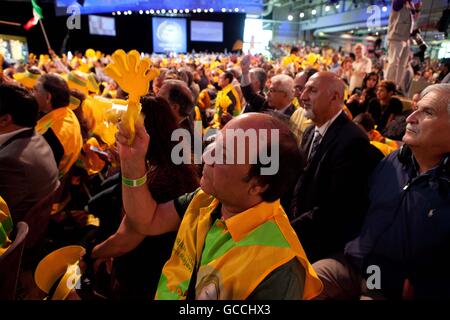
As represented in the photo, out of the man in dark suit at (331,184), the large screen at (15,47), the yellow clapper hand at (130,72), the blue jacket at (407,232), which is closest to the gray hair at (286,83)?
the man in dark suit at (331,184)

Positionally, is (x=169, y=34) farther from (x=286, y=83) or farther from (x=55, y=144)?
(x=55, y=144)

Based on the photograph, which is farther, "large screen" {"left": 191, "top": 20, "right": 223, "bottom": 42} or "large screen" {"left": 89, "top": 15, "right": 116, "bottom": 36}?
"large screen" {"left": 191, "top": 20, "right": 223, "bottom": 42}

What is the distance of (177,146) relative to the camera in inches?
61.5

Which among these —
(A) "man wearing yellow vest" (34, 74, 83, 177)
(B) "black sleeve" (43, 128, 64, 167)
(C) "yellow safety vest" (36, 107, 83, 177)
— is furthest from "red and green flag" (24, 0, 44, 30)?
(B) "black sleeve" (43, 128, 64, 167)

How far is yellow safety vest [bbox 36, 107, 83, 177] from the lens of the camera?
2.75 m

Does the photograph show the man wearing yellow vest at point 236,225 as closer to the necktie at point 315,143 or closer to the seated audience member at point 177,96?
the necktie at point 315,143

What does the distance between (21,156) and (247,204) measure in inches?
62.9

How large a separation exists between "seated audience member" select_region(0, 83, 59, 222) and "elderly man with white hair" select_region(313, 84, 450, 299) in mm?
1761

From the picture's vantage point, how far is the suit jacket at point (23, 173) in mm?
1973

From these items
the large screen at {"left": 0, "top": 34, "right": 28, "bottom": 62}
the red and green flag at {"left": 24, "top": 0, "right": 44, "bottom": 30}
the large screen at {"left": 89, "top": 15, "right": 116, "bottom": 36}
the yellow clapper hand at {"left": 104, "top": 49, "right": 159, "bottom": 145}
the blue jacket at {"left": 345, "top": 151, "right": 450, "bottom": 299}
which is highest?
the large screen at {"left": 89, "top": 15, "right": 116, "bottom": 36}

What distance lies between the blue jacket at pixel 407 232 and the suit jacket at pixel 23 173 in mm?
1867

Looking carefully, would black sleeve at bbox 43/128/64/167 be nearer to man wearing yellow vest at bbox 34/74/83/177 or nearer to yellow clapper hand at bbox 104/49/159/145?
man wearing yellow vest at bbox 34/74/83/177
